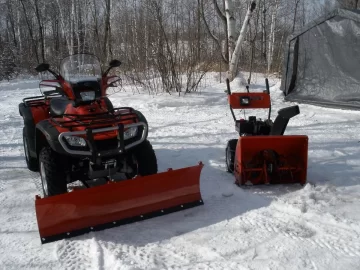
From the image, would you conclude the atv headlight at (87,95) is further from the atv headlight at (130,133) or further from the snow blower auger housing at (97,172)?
the atv headlight at (130,133)

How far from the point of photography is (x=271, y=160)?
443 cm

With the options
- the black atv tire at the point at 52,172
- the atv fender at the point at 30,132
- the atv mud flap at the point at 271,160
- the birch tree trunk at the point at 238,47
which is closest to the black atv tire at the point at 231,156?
the atv mud flap at the point at 271,160

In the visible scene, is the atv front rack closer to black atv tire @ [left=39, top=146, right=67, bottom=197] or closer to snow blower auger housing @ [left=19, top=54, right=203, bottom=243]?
snow blower auger housing @ [left=19, top=54, right=203, bottom=243]

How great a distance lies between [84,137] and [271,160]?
2.14 meters

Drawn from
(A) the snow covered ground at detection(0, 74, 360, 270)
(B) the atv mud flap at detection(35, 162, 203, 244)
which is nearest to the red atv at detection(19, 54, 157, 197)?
(B) the atv mud flap at detection(35, 162, 203, 244)

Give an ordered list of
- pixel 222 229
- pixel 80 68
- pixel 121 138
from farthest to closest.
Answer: pixel 80 68 → pixel 121 138 → pixel 222 229

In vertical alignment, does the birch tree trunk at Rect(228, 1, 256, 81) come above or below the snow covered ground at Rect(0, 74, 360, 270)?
above

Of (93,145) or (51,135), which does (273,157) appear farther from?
(51,135)

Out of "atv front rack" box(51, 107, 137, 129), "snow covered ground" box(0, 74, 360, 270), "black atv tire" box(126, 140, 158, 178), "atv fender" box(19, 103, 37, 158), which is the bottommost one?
"snow covered ground" box(0, 74, 360, 270)

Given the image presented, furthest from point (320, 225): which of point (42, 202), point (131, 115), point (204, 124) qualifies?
point (204, 124)

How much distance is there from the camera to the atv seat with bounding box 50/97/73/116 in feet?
14.8

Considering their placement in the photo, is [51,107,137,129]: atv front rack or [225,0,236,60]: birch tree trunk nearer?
[51,107,137,129]: atv front rack

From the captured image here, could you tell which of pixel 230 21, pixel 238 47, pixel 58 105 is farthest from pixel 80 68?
pixel 230 21

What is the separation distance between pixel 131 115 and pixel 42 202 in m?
1.38
